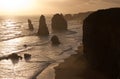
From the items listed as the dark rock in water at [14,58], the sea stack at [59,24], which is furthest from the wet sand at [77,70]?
the sea stack at [59,24]

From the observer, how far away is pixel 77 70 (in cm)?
3072

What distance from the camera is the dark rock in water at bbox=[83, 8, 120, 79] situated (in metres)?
27.8

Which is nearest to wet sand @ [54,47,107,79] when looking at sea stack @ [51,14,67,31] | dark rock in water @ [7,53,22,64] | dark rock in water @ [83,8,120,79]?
dark rock in water @ [83,8,120,79]

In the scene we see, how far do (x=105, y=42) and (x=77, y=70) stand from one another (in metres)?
4.70

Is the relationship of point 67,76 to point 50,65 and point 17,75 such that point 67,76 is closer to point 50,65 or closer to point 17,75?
point 17,75

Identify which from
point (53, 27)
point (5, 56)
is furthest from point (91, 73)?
point (53, 27)

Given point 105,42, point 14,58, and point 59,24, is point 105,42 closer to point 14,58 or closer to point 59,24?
point 14,58

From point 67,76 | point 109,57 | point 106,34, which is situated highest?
point 106,34

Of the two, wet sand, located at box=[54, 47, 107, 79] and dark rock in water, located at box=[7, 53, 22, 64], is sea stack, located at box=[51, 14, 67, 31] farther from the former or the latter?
wet sand, located at box=[54, 47, 107, 79]

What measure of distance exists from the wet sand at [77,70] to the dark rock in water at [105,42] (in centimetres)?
64

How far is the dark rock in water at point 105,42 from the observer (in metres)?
27.8

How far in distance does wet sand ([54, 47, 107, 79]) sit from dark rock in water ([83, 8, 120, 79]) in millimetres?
641

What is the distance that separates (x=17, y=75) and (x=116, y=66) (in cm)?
2774

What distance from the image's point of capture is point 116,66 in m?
27.9
